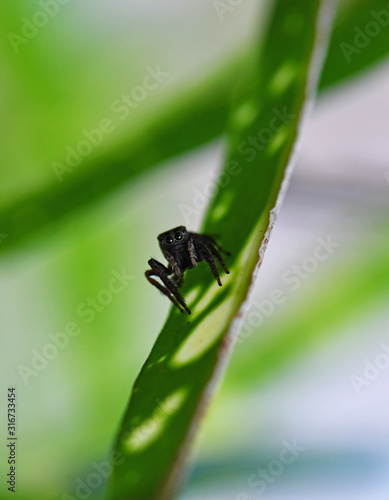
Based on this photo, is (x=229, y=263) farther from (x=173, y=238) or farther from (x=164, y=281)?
(x=173, y=238)

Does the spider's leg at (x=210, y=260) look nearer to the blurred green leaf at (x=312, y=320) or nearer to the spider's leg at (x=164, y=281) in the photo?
the spider's leg at (x=164, y=281)

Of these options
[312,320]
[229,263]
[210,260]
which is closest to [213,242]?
[210,260]

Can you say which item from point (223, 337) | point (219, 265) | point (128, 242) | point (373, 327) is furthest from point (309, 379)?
point (223, 337)

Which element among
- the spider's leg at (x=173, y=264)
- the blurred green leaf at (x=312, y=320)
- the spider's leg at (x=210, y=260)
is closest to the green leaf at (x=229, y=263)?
the spider's leg at (x=210, y=260)

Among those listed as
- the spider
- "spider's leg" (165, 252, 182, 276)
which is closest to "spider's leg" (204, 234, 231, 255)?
the spider

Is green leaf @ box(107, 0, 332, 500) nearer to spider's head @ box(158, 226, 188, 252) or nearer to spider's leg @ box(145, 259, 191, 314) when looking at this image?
spider's leg @ box(145, 259, 191, 314)
